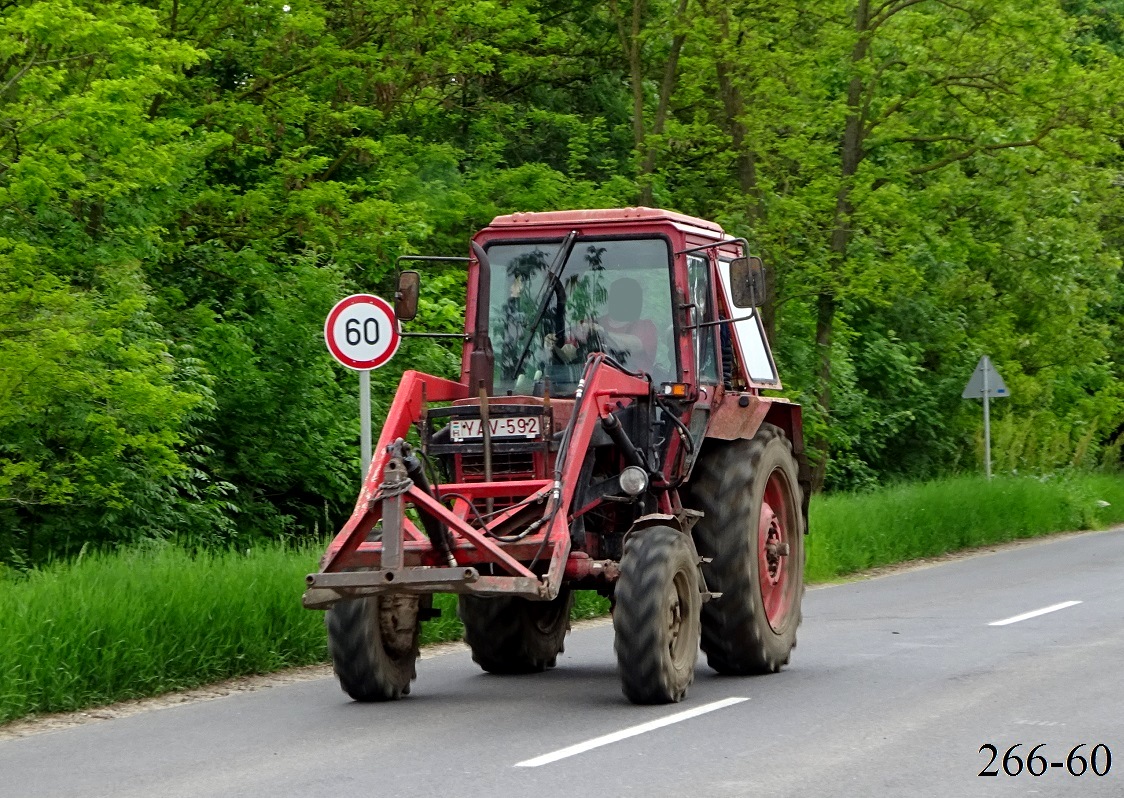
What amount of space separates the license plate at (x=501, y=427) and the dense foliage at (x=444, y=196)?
542 cm

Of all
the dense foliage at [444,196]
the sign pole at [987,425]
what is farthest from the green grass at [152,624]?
the sign pole at [987,425]

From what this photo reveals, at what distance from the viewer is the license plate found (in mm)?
10469

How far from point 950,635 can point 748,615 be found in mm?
3166

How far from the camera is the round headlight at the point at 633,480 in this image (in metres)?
10.2

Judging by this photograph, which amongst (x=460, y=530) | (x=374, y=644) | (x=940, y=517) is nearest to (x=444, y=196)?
(x=940, y=517)

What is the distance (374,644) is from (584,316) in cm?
253

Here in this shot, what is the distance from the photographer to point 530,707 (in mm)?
10078

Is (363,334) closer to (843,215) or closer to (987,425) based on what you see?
(843,215)

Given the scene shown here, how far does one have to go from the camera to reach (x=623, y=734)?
883cm

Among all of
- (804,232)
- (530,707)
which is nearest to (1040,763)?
(530,707)

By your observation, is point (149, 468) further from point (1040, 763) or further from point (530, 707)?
point (1040, 763)

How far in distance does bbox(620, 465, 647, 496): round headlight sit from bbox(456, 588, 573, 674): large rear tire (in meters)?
1.64

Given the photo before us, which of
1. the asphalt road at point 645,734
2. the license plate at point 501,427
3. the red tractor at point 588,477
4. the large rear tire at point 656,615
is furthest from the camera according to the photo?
the license plate at point 501,427

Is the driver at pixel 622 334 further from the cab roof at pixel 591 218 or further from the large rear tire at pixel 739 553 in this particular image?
the large rear tire at pixel 739 553
